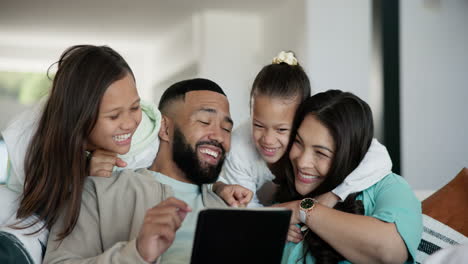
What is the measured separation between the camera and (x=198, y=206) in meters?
1.91

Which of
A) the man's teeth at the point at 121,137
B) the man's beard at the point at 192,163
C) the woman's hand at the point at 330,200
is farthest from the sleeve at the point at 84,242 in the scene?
the woman's hand at the point at 330,200

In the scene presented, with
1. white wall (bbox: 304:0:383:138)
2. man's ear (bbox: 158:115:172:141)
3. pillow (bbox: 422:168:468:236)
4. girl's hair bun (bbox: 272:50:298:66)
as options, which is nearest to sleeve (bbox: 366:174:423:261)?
pillow (bbox: 422:168:468:236)

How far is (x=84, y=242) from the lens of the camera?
1542 millimetres

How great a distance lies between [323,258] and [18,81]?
360 inches

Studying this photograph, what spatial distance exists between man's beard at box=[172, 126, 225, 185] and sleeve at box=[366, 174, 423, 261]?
1.83 ft

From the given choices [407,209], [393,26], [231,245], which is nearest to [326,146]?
[407,209]

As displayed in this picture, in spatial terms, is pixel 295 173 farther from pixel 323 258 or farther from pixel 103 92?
pixel 103 92

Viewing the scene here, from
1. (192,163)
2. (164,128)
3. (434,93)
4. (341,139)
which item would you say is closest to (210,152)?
(192,163)

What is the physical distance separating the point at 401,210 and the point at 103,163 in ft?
2.93

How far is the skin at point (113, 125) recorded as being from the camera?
1601 mm

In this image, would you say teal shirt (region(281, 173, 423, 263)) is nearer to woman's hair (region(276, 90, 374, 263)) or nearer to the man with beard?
woman's hair (region(276, 90, 374, 263))

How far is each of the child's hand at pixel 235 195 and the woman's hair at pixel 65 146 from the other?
1.55 feet

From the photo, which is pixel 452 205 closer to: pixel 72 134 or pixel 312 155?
pixel 312 155

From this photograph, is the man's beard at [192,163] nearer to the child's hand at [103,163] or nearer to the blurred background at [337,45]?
the child's hand at [103,163]
